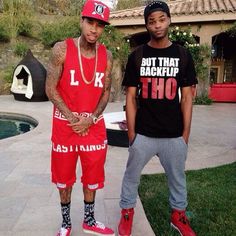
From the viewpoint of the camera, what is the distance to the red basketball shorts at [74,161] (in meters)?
2.63

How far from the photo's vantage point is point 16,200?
3697 mm

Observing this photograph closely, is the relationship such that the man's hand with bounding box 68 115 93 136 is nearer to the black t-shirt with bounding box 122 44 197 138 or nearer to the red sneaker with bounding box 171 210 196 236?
the black t-shirt with bounding box 122 44 197 138

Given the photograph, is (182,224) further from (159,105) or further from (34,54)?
(34,54)

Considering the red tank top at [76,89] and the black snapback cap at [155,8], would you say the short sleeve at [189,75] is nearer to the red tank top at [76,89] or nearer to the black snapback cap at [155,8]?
the black snapback cap at [155,8]

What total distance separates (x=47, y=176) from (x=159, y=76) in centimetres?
256

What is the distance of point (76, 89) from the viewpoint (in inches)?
101

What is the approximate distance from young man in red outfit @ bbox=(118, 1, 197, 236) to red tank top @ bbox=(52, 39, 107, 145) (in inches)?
10.1

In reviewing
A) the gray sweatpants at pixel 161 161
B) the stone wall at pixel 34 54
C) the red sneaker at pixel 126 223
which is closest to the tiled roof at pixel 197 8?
the stone wall at pixel 34 54

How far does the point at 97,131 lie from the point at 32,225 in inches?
45.0

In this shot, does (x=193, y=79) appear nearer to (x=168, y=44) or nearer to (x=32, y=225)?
(x=168, y=44)

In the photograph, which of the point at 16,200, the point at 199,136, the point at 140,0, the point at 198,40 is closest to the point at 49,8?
the point at 140,0

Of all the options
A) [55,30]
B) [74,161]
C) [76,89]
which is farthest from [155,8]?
[55,30]

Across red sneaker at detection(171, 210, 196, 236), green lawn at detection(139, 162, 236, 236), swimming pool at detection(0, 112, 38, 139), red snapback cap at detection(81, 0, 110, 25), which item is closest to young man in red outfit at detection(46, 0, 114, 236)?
red snapback cap at detection(81, 0, 110, 25)

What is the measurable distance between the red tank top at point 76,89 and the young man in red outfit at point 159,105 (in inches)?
10.1
